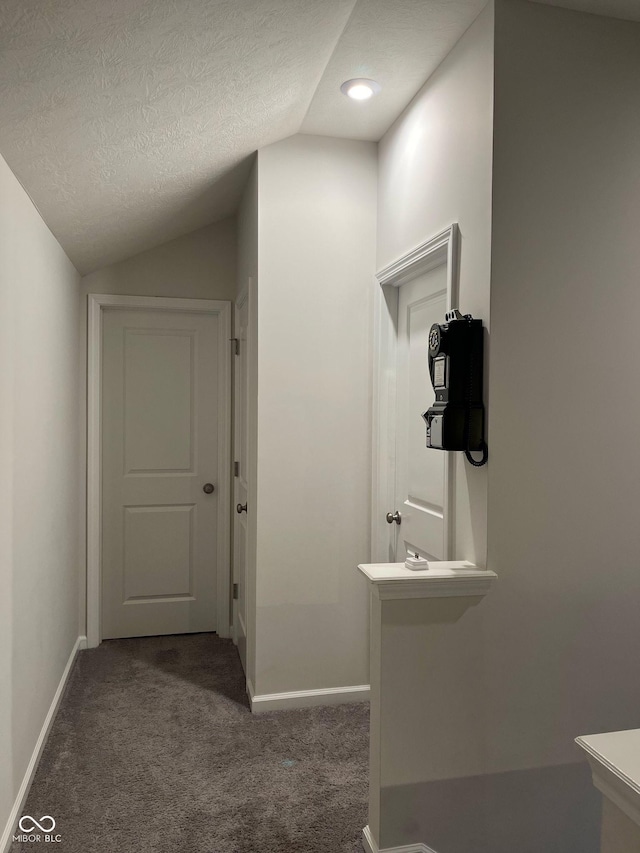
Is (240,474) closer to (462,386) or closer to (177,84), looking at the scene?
(462,386)

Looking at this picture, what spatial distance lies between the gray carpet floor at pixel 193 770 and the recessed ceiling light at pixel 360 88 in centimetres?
260

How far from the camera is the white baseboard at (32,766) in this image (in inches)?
77.3

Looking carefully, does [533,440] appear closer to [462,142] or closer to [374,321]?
[462,142]

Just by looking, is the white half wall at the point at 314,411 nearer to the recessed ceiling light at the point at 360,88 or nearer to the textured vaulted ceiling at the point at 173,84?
the textured vaulted ceiling at the point at 173,84

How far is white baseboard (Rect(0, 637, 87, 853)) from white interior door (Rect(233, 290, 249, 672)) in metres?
0.88

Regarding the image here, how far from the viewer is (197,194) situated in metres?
3.04

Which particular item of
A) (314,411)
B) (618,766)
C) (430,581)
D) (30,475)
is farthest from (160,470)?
(618,766)

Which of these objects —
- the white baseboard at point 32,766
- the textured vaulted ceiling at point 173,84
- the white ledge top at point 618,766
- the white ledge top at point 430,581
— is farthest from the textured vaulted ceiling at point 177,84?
the white baseboard at point 32,766

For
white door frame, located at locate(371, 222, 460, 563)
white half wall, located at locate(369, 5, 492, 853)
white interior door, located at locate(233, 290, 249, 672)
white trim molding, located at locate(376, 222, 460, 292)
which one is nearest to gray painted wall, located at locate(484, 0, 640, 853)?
white half wall, located at locate(369, 5, 492, 853)

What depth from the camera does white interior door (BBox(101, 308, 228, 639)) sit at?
376cm

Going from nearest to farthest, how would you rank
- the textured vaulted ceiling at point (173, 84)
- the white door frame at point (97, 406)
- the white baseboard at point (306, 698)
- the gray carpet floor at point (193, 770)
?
the textured vaulted ceiling at point (173, 84), the gray carpet floor at point (193, 770), the white baseboard at point (306, 698), the white door frame at point (97, 406)

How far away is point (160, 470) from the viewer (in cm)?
383

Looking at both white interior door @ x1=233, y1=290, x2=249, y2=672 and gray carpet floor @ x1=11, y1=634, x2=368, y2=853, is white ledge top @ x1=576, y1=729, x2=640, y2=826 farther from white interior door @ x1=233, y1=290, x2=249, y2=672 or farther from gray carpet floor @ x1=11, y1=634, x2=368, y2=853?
white interior door @ x1=233, y1=290, x2=249, y2=672

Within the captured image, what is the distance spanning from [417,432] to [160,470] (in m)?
1.80
